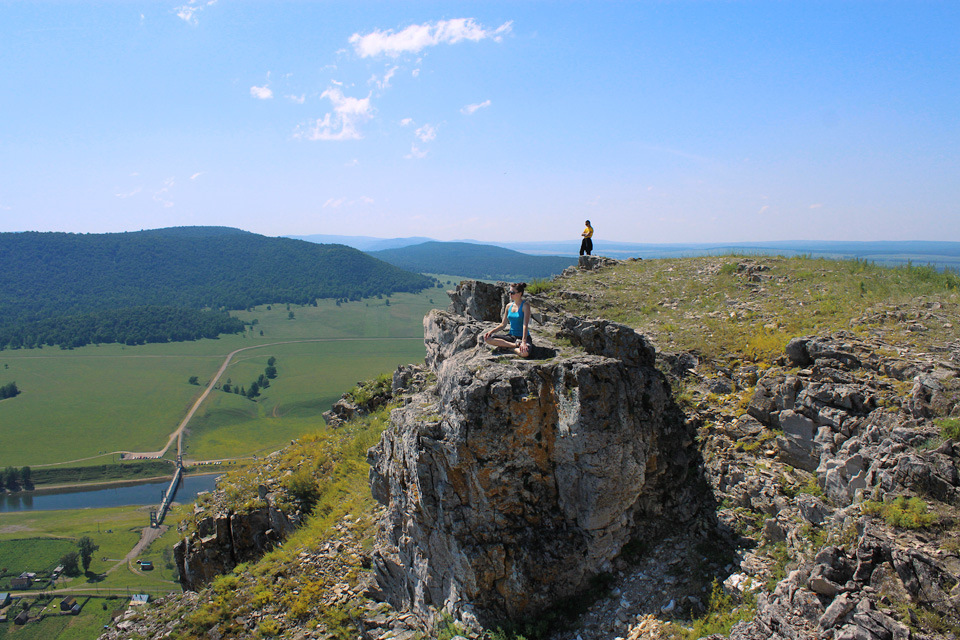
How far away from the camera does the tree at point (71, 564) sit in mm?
48531

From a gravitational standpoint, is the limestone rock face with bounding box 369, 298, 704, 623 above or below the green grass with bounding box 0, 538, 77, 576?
above

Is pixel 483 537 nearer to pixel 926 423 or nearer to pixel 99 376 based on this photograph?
pixel 926 423

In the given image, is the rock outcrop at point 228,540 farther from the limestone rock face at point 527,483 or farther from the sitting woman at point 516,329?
the sitting woman at point 516,329

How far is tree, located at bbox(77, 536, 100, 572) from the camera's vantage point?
165ft

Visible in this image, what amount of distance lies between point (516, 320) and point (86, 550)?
64.2 m

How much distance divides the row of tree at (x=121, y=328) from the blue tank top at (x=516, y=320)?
171991 mm

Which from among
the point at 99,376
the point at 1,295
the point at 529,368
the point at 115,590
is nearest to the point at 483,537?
the point at 529,368

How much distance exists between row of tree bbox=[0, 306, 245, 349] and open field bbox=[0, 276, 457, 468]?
612 cm

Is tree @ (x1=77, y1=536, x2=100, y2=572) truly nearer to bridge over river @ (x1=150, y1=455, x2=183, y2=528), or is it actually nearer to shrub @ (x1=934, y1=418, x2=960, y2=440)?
bridge over river @ (x1=150, y1=455, x2=183, y2=528)

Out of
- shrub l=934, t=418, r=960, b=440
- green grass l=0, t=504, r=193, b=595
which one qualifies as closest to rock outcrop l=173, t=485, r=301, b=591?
shrub l=934, t=418, r=960, b=440

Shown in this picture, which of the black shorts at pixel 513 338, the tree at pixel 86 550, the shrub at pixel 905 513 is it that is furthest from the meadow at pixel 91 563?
the shrub at pixel 905 513

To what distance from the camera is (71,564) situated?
48.7m

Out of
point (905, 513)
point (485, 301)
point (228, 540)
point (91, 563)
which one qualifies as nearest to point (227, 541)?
point (228, 540)

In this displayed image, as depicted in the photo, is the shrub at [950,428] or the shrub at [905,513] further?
A: the shrub at [950,428]
